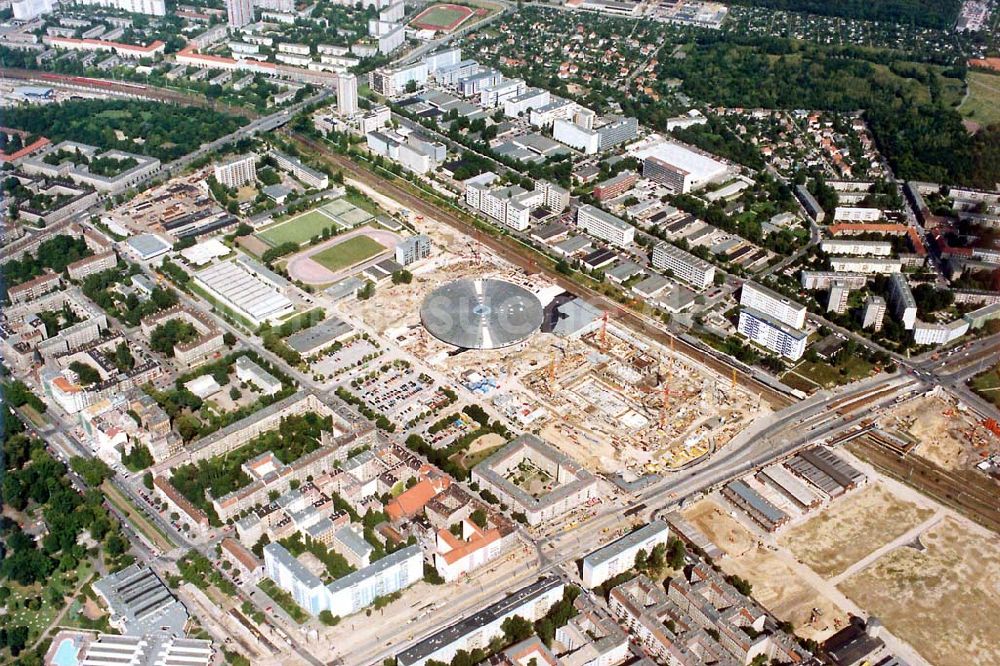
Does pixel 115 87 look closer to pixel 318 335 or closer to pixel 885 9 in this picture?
pixel 318 335

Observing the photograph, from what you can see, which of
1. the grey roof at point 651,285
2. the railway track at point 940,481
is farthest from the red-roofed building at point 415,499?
the grey roof at point 651,285

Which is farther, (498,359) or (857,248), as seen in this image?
(857,248)

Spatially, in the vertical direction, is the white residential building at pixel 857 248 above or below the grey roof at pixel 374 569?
above

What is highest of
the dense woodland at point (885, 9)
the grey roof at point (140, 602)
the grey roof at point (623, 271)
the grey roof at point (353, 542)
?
the dense woodland at point (885, 9)

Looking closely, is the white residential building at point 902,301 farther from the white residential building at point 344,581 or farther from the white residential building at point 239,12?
the white residential building at point 239,12

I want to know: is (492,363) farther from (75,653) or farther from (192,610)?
Result: (75,653)

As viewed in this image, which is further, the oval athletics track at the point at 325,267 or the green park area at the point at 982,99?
the green park area at the point at 982,99

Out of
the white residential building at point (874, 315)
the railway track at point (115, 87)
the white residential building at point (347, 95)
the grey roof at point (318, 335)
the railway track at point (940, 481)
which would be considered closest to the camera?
the railway track at point (940, 481)

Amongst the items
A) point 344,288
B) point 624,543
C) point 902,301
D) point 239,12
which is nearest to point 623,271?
point 902,301
